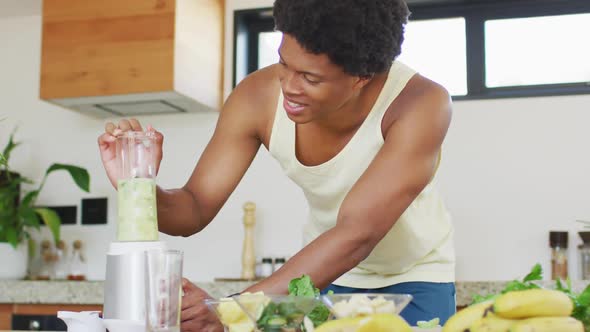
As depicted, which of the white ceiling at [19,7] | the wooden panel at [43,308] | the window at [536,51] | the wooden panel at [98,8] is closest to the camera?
the wooden panel at [43,308]

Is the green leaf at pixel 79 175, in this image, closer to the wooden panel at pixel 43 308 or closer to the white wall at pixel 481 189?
the white wall at pixel 481 189

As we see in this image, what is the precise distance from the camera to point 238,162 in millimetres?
1570

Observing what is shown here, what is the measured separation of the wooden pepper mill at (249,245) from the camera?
2.93m

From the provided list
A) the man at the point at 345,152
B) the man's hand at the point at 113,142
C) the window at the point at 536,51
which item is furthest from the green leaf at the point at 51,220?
the man's hand at the point at 113,142

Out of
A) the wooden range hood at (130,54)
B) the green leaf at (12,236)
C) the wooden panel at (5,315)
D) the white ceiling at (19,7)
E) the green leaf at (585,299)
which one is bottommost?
the wooden panel at (5,315)

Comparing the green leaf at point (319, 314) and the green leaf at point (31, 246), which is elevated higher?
the green leaf at point (319, 314)

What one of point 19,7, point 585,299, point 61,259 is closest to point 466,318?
point 585,299

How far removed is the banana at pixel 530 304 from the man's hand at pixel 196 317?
17.2 inches

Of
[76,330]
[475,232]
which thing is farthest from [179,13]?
[76,330]

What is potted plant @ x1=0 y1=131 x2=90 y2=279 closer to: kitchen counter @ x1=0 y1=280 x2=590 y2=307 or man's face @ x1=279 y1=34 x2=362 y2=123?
kitchen counter @ x1=0 y1=280 x2=590 y2=307

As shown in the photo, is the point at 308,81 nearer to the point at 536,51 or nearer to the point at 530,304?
the point at 530,304

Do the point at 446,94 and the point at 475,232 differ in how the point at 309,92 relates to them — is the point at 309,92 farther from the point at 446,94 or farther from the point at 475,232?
the point at 475,232

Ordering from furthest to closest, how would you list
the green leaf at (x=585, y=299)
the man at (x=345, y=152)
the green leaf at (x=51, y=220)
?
1. the green leaf at (x=51, y=220)
2. the man at (x=345, y=152)
3. the green leaf at (x=585, y=299)

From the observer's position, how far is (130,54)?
290 cm
